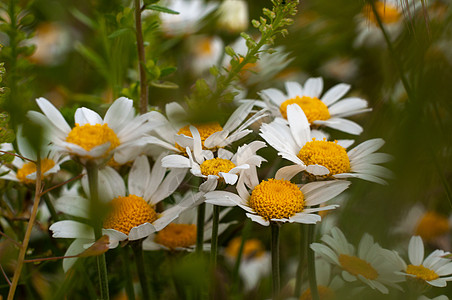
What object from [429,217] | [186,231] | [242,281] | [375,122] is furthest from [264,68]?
[242,281]

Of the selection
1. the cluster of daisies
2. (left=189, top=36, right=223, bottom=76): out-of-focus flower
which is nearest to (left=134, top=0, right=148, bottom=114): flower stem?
the cluster of daisies

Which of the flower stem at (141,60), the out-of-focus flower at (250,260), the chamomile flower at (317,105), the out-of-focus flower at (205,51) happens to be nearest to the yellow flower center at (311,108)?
the chamomile flower at (317,105)

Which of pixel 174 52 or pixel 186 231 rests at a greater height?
pixel 174 52

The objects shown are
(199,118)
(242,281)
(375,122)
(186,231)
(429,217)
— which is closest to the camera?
(199,118)

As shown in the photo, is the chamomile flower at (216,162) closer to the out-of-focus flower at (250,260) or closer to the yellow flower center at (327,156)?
the yellow flower center at (327,156)

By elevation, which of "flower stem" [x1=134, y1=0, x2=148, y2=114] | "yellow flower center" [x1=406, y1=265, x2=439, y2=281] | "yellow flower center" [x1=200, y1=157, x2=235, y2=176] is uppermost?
"flower stem" [x1=134, y1=0, x2=148, y2=114]

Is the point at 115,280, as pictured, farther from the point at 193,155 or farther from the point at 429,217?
the point at 429,217

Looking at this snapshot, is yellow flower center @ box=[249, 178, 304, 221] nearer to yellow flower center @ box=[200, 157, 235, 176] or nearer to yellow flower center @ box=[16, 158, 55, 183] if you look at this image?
yellow flower center @ box=[200, 157, 235, 176]
